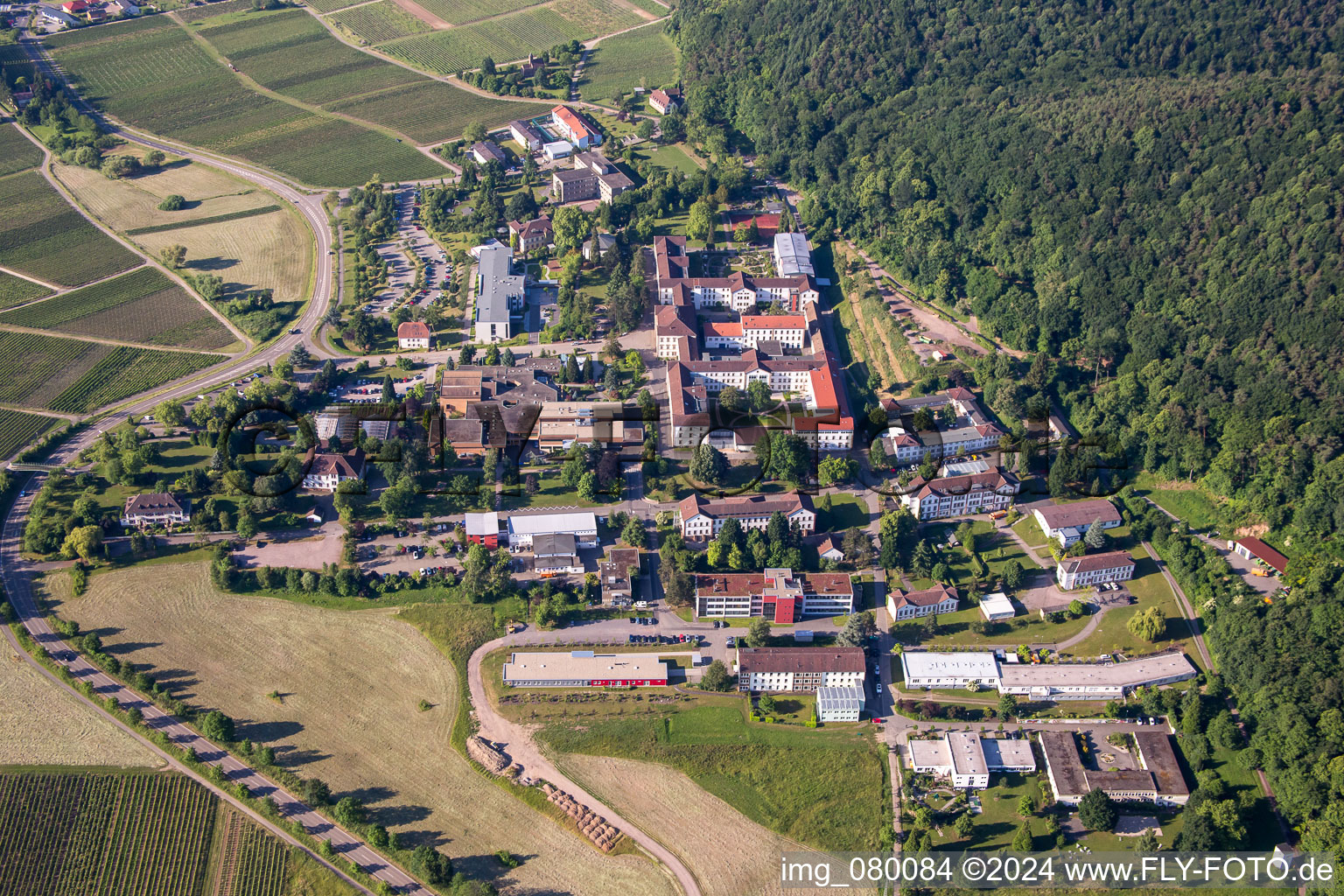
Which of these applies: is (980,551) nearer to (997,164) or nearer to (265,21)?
(997,164)

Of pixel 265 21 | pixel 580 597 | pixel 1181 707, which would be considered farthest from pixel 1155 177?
pixel 265 21

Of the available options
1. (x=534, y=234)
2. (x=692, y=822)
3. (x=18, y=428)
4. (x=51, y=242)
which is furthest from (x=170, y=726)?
(x=51, y=242)

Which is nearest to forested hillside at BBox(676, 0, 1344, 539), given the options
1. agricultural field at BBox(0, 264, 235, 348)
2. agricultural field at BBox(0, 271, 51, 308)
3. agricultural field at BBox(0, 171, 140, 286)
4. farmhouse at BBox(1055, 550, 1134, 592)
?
farmhouse at BBox(1055, 550, 1134, 592)

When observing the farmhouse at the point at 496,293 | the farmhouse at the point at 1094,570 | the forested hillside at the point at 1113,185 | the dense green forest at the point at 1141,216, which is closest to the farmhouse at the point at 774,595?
the farmhouse at the point at 1094,570

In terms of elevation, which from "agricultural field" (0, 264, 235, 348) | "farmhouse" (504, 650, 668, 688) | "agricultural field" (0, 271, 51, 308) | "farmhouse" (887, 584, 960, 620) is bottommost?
"farmhouse" (504, 650, 668, 688)

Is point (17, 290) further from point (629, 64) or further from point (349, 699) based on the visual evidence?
point (629, 64)

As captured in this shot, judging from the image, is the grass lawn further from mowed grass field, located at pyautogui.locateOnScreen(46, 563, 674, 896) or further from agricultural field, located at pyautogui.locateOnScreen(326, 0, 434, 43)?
agricultural field, located at pyautogui.locateOnScreen(326, 0, 434, 43)

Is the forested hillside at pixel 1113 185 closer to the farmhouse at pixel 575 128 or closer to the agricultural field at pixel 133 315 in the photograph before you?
the farmhouse at pixel 575 128
